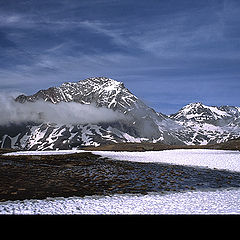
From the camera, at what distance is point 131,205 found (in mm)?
18750

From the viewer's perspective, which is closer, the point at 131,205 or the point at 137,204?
the point at 131,205

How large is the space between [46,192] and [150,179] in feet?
45.0

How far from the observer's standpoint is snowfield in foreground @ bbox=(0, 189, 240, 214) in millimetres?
16953

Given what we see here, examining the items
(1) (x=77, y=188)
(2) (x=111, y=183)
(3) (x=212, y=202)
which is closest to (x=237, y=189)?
(3) (x=212, y=202)

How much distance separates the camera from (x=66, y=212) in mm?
16547

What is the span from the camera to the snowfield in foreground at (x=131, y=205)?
16953 millimetres
